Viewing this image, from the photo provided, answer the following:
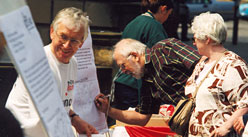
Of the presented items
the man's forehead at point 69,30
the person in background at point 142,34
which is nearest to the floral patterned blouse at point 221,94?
the man's forehead at point 69,30

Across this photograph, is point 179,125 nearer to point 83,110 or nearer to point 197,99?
point 197,99

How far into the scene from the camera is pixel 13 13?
137cm

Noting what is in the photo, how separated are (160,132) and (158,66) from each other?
78 cm

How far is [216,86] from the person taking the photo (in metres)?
3.04

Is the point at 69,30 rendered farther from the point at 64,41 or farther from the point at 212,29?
the point at 212,29

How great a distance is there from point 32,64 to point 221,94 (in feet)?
6.17

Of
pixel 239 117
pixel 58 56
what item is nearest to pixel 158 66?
pixel 239 117

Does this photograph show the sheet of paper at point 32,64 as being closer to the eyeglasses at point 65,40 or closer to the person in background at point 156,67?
the eyeglasses at point 65,40

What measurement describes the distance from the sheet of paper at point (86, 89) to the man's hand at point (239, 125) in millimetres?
932

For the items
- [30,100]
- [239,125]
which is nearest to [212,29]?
[239,125]

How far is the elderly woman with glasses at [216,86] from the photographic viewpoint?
3.01m

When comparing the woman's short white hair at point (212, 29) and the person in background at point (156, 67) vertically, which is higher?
the woman's short white hair at point (212, 29)

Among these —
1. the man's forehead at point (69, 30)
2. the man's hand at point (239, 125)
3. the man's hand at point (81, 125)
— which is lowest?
the man's hand at point (239, 125)

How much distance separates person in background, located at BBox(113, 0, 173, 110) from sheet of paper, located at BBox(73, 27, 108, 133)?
3.44 ft
